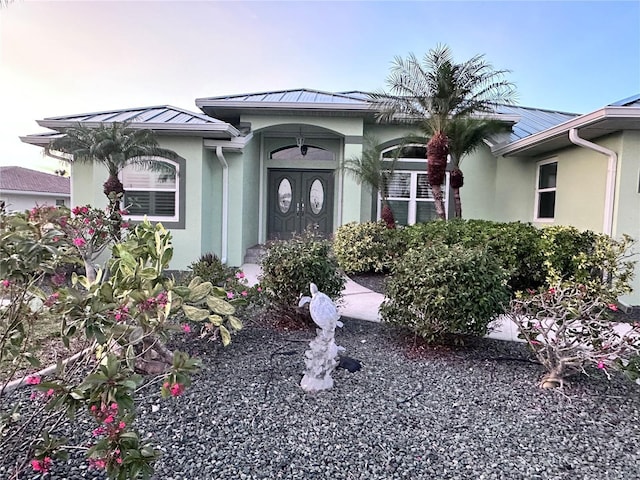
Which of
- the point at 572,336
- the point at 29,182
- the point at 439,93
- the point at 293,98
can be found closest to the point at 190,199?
the point at 293,98

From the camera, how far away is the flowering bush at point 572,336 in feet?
11.5

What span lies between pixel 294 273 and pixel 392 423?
246cm

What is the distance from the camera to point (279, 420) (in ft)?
10.3

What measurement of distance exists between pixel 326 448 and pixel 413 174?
9.80 m

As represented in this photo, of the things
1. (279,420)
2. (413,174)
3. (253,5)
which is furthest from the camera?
(413,174)

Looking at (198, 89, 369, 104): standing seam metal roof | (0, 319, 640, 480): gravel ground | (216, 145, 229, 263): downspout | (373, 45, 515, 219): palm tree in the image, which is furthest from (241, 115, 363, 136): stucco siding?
(0, 319, 640, 480): gravel ground

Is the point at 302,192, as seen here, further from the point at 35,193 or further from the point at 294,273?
the point at 35,193

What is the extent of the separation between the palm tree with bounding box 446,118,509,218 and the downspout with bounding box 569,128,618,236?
109 inches

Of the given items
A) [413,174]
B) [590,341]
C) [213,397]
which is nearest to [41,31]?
[213,397]

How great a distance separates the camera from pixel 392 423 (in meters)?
3.15

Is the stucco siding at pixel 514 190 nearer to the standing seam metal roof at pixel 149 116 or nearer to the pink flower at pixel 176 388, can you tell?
the standing seam metal roof at pixel 149 116

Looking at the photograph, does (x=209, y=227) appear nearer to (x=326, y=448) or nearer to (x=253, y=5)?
(x=253, y=5)

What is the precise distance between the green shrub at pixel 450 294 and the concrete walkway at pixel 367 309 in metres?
0.51

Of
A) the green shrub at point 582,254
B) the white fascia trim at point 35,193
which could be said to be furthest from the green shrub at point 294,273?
the white fascia trim at point 35,193
